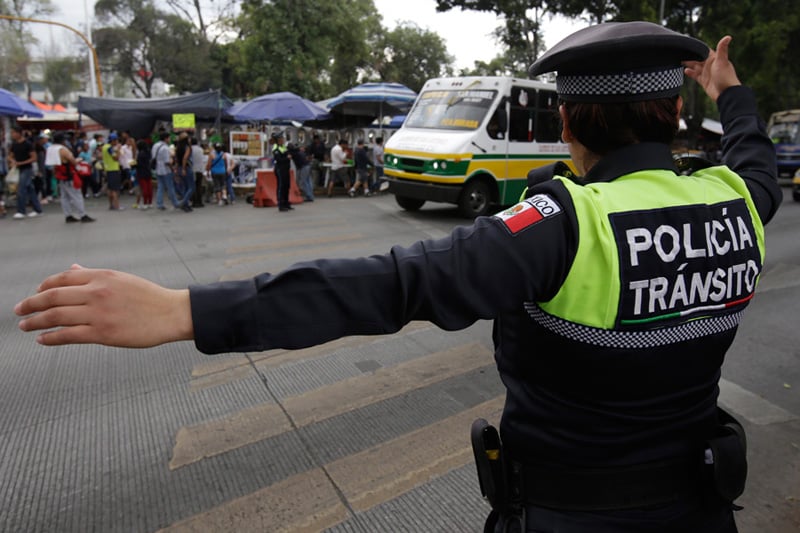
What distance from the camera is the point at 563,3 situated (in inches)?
899

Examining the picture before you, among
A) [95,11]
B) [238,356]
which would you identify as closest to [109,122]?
[238,356]

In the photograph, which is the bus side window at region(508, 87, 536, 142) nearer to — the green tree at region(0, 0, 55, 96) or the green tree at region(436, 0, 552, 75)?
the green tree at region(436, 0, 552, 75)

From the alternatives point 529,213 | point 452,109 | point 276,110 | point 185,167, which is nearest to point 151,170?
point 185,167

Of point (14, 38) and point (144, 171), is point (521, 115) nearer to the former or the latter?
point (144, 171)

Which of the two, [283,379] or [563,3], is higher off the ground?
[563,3]

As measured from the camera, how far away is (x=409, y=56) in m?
51.5

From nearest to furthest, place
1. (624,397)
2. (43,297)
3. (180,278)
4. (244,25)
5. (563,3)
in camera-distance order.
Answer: (43,297)
(624,397)
(180,278)
(563,3)
(244,25)

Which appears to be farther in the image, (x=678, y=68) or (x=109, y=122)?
(x=109, y=122)

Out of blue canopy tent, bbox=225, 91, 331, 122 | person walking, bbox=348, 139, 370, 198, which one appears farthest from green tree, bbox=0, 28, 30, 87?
person walking, bbox=348, 139, 370, 198

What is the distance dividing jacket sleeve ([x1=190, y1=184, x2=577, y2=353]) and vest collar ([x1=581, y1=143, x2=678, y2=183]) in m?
0.23

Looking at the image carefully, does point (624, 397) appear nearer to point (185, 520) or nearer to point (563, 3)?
point (185, 520)

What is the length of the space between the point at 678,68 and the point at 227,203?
48.1 ft

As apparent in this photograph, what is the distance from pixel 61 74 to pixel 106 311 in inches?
2680

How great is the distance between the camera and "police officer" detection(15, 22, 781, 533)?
1.01 m
